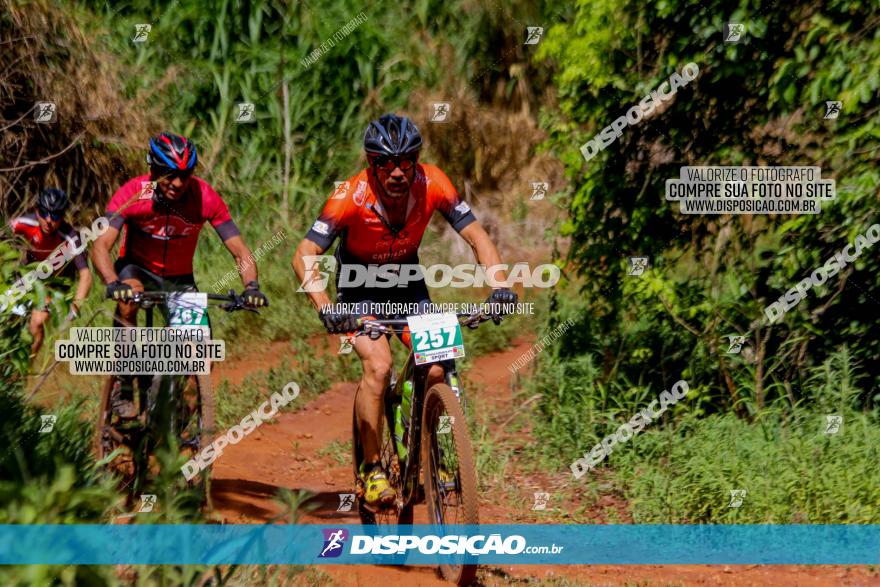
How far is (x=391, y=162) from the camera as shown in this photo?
623cm

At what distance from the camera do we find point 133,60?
1359cm

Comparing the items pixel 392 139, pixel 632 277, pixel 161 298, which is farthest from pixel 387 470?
pixel 632 277

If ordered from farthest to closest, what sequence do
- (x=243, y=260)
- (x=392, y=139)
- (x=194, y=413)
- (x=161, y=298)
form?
(x=243, y=260) → (x=194, y=413) → (x=161, y=298) → (x=392, y=139)

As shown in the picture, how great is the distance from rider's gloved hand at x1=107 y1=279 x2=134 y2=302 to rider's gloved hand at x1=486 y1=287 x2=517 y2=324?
7.75 feet

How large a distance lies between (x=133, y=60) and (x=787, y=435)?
9.71m

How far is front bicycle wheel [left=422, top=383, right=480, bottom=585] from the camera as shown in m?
5.46

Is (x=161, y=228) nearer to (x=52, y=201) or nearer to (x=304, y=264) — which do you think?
(x=304, y=264)

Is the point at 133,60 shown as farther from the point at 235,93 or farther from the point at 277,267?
the point at 277,267

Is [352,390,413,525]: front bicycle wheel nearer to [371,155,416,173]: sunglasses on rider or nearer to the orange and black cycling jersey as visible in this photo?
the orange and black cycling jersey

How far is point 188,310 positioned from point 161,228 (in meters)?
0.98

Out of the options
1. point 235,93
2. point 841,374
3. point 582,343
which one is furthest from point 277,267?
point 841,374

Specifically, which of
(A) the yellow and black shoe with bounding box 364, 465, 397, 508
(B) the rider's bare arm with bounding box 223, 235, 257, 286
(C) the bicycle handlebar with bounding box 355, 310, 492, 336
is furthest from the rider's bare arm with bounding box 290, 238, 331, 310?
(A) the yellow and black shoe with bounding box 364, 465, 397, 508

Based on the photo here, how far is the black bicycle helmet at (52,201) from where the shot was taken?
31.0 feet

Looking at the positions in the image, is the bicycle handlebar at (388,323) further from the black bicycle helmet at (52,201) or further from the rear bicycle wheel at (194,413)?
the black bicycle helmet at (52,201)
